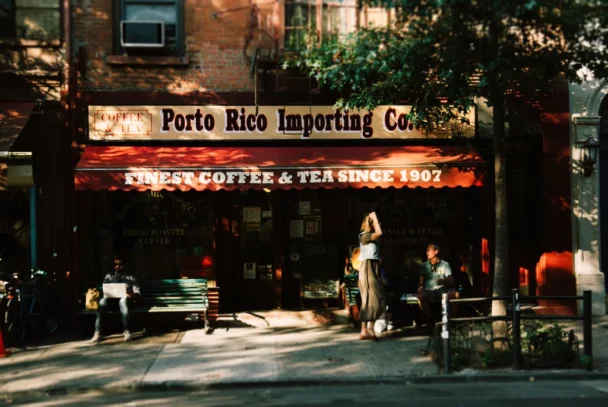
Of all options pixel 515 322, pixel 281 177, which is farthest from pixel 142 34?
pixel 515 322

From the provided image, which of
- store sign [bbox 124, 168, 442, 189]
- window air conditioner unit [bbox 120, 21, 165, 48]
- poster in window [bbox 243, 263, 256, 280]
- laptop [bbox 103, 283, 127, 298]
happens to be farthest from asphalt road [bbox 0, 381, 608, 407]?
window air conditioner unit [bbox 120, 21, 165, 48]

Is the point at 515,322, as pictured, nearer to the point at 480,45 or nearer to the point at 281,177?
the point at 480,45

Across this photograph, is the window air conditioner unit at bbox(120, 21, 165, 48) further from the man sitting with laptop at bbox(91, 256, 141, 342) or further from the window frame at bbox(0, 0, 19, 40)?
the man sitting with laptop at bbox(91, 256, 141, 342)

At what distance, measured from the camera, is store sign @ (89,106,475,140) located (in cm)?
1106

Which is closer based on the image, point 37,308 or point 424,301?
point 424,301

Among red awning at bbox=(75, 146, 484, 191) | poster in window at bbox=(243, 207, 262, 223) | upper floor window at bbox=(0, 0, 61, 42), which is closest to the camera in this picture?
red awning at bbox=(75, 146, 484, 191)

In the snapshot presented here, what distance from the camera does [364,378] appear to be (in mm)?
7914

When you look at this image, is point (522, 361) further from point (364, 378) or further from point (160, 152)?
point (160, 152)

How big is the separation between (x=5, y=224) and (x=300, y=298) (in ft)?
16.5

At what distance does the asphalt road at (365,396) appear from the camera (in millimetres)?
7000

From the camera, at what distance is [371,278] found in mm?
9703

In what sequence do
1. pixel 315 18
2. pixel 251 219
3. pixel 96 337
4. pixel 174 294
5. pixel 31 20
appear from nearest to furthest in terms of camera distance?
pixel 96 337 → pixel 174 294 → pixel 31 20 → pixel 315 18 → pixel 251 219

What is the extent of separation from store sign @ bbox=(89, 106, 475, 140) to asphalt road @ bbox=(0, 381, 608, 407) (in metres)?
4.65

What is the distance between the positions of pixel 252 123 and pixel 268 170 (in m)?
1.41
